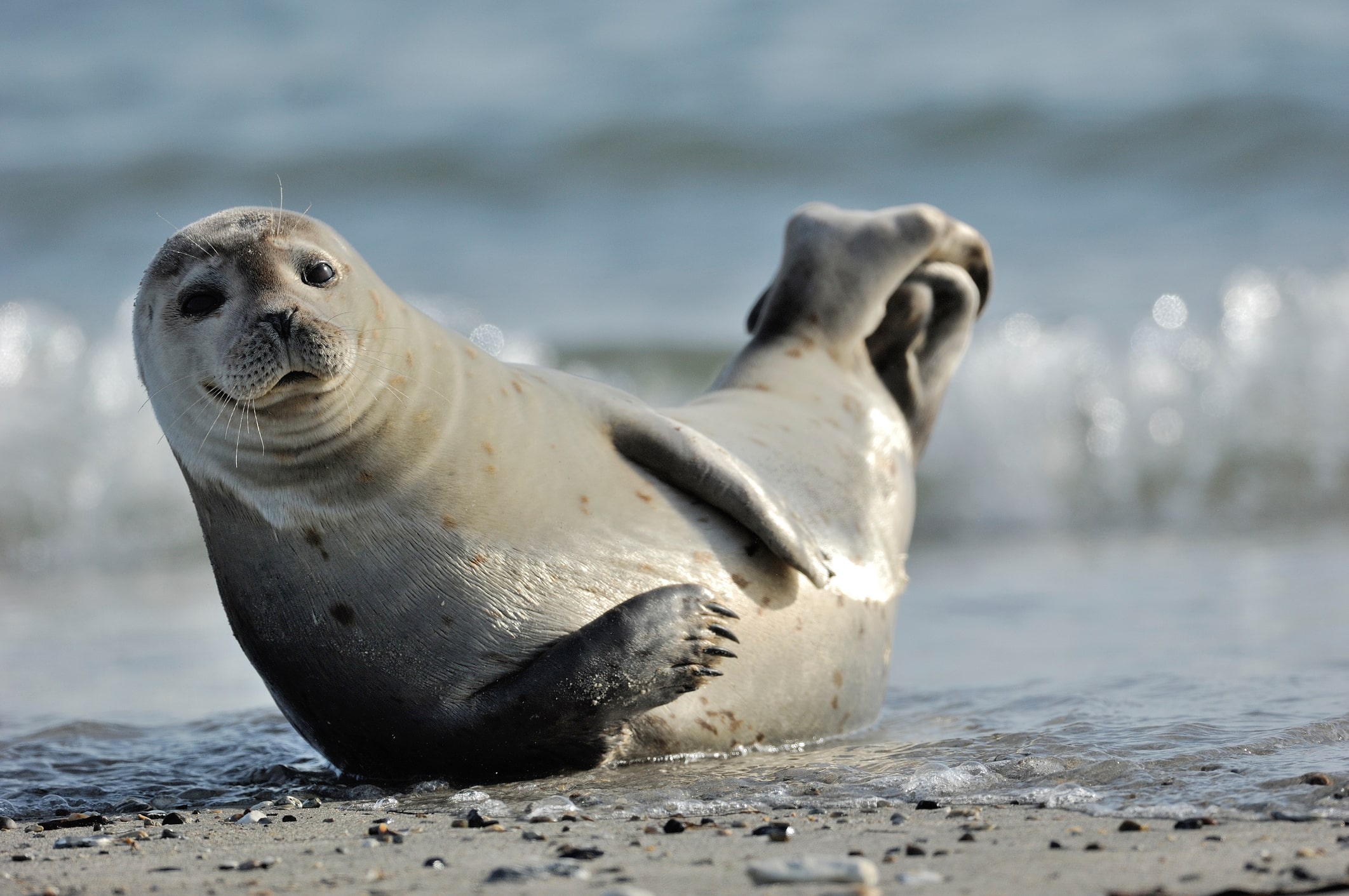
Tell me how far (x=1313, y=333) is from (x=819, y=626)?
306 inches

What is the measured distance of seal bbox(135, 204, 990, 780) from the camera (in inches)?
138

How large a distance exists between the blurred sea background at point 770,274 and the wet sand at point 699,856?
26 cm

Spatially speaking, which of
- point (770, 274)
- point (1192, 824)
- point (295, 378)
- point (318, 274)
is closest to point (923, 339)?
point (318, 274)

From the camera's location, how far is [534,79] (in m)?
18.0

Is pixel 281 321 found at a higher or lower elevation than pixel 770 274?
lower

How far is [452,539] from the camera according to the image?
11.9ft

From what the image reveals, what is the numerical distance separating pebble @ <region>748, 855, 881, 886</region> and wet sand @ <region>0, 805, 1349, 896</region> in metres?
0.02

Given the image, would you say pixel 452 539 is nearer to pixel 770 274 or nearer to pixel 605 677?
pixel 605 677

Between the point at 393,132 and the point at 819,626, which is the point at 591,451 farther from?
the point at 393,132

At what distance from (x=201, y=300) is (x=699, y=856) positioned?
1.69m

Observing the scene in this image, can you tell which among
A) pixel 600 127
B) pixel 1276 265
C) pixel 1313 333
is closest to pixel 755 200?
pixel 600 127

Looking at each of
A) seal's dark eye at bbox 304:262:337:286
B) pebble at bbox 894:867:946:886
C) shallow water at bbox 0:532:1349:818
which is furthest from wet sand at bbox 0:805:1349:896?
seal's dark eye at bbox 304:262:337:286

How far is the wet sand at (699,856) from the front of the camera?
2475mm

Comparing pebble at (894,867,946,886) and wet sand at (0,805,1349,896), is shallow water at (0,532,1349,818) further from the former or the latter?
pebble at (894,867,946,886)
